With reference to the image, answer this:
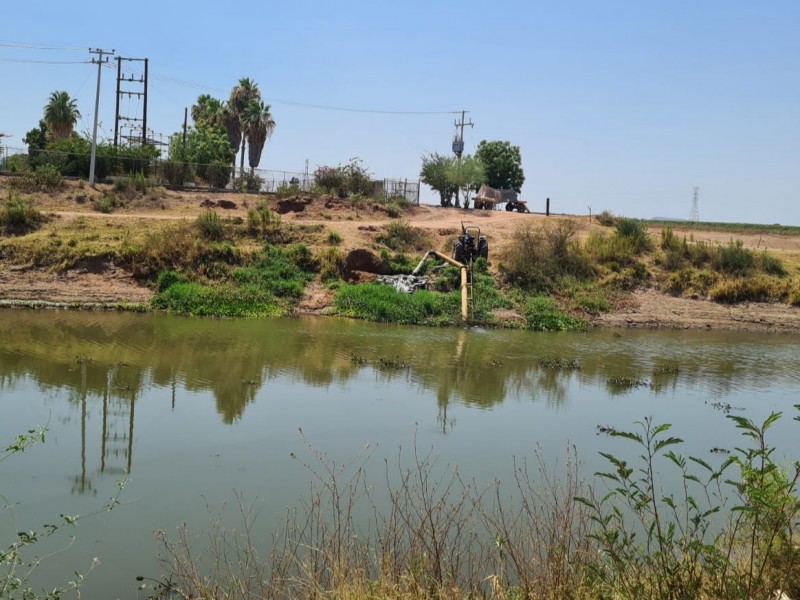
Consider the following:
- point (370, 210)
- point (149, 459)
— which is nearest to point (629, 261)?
point (370, 210)

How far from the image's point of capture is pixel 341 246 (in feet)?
103

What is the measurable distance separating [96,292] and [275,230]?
797 centimetres

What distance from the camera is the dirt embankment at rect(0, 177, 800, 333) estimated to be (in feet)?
88.3

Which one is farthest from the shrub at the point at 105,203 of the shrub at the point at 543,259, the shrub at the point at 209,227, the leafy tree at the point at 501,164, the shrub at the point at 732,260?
the leafy tree at the point at 501,164

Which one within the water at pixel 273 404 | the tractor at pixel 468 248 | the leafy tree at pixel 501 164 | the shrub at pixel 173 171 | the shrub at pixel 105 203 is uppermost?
the leafy tree at pixel 501 164

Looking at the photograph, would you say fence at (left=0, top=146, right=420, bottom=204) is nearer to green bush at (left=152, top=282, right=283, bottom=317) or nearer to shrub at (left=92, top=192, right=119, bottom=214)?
shrub at (left=92, top=192, right=119, bottom=214)

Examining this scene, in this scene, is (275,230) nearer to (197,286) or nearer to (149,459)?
(197,286)

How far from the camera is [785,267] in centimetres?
3428

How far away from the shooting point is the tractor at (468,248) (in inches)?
1216

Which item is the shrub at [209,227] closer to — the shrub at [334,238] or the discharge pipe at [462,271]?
the shrub at [334,238]

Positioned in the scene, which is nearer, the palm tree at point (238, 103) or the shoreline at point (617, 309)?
the shoreline at point (617, 309)

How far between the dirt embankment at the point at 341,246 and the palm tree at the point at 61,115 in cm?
2359

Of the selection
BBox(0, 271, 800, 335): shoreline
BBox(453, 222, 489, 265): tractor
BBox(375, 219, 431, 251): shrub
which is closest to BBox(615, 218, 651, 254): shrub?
BBox(0, 271, 800, 335): shoreline

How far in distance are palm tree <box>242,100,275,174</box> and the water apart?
35560 millimetres
